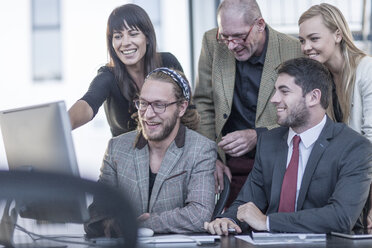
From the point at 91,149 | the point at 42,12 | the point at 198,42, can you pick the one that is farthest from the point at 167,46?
the point at 42,12

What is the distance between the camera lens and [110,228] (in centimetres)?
85

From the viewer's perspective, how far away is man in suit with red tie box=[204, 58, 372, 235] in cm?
212

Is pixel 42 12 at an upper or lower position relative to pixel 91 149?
upper

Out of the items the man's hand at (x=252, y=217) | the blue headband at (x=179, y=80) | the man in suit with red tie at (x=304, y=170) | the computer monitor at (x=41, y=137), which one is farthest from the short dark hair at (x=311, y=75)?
the computer monitor at (x=41, y=137)

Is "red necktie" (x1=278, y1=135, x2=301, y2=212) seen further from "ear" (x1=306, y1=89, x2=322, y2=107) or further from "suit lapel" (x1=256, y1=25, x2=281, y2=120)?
"suit lapel" (x1=256, y1=25, x2=281, y2=120)

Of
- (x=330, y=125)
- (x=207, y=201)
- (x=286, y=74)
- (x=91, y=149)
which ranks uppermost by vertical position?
(x=286, y=74)

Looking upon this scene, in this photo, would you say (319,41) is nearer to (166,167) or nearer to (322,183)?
(322,183)

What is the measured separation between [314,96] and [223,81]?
554 millimetres

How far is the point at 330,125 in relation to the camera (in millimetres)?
2344

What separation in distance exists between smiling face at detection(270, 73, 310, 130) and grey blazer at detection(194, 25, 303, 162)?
Result: 1.09 feet

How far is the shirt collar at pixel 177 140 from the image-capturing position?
2496mm

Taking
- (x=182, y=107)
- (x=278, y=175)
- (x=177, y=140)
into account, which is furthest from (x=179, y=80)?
(x=278, y=175)

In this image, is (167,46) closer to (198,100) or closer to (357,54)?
(198,100)

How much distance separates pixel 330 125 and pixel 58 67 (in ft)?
13.7
